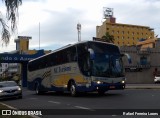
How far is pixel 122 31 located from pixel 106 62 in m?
128

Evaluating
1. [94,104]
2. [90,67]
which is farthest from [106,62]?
[94,104]

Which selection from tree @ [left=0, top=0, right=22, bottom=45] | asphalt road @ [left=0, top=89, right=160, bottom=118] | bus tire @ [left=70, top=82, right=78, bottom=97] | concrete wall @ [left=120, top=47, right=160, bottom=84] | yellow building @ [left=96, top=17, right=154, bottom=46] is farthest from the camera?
yellow building @ [left=96, top=17, right=154, bottom=46]

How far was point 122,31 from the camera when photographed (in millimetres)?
148250

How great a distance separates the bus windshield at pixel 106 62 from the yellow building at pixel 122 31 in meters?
119

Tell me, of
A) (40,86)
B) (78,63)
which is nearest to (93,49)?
(78,63)

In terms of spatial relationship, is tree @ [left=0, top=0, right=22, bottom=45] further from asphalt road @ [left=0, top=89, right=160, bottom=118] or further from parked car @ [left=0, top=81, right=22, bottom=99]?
parked car @ [left=0, top=81, right=22, bottom=99]

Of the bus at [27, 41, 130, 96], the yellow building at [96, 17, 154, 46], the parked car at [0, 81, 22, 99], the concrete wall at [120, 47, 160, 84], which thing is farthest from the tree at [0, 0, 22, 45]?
the yellow building at [96, 17, 154, 46]

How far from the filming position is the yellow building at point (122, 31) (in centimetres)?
14338

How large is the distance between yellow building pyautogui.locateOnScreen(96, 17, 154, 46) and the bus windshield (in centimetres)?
11927

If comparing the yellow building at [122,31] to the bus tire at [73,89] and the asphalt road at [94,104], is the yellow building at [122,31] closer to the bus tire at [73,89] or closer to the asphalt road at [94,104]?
the bus tire at [73,89]

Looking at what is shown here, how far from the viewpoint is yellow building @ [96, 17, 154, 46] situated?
143 metres

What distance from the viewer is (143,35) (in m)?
156

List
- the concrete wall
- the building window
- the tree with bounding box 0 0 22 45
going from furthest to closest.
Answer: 1. the building window
2. the concrete wall
3. the tree with bounding box 0 0 22 45

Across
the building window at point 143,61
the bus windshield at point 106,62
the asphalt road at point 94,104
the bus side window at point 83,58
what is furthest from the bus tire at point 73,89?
the building window at point 143,61
